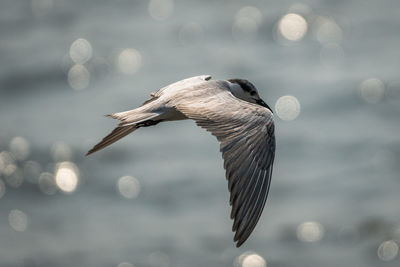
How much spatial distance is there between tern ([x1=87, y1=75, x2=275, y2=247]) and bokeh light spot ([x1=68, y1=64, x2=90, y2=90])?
1123 centimetres

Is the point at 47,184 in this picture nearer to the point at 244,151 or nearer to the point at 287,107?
the point at 287,107

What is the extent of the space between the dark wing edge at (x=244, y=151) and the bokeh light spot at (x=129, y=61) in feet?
40.4

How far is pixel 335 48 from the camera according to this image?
20969 millimetres

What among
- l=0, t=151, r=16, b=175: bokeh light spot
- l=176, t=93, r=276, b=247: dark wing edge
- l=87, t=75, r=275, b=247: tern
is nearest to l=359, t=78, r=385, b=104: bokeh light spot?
l=0, t=151, r=16, b=175: bokeh light spot

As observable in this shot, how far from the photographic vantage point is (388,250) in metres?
15.4

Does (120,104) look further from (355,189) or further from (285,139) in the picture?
(355,189)

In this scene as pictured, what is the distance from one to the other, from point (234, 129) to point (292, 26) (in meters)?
15.7

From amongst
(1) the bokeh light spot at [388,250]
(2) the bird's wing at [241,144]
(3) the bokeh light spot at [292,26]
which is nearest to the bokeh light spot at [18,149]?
(1) the bokeh light spot at [388,250]

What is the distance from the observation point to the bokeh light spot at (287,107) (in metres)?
18.5

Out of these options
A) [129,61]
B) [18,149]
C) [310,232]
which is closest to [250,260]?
[310,232]

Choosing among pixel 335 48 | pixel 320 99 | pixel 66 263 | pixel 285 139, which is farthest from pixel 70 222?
pixel 335 48

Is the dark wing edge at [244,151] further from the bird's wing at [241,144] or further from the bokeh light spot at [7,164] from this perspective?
the bokeh light spot at [7,164]

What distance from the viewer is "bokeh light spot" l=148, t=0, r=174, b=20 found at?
2258cm

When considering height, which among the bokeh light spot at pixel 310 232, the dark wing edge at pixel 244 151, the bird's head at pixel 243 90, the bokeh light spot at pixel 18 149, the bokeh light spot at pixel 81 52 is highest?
the bokeh light spot at pixel 81 52
